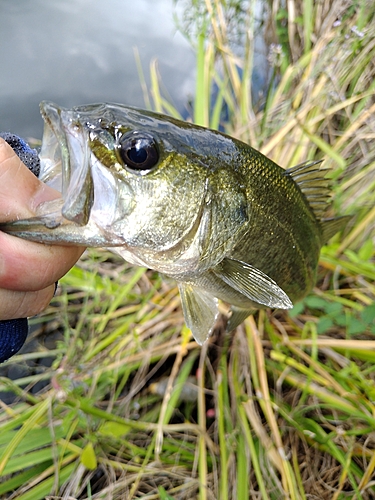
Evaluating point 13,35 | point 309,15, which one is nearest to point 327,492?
point 309,15

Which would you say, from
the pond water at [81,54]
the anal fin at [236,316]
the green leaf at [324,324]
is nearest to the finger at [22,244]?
the anal fin at [236,316]

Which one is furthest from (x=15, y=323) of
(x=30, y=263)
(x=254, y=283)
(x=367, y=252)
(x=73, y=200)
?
(x=367, y=252)

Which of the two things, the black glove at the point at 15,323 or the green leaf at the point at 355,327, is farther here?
the green leaf at the point at 355,327

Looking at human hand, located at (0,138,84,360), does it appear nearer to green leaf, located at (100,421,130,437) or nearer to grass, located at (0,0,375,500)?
grass, located at (0,0,375,500)

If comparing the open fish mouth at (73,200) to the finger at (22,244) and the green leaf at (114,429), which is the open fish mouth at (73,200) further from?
the green leaf at (114,429)

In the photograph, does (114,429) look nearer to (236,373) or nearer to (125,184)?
(236,373)

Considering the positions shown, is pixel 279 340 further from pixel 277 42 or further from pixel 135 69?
pixel 135 69
